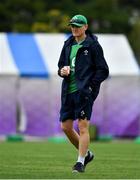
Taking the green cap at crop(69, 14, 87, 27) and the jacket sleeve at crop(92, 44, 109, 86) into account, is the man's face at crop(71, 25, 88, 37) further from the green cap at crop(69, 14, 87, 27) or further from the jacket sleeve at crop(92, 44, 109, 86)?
the jacket sleeve at crop(92, 44, 109, 86)

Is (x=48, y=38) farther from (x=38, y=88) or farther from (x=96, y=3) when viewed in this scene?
(x=96, y=3)

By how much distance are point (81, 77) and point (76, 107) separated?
15.9 inches

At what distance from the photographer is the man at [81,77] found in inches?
432

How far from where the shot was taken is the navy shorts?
11.0 m

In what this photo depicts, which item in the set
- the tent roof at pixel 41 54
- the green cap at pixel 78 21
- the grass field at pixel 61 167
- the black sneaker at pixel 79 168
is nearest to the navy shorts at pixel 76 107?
the black sneaker at pixel 79 168

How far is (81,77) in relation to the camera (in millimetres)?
11023

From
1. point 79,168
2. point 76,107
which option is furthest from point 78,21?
point 79,168

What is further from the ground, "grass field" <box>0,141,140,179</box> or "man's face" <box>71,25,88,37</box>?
"man's face" <box>71,25,88,37</box>

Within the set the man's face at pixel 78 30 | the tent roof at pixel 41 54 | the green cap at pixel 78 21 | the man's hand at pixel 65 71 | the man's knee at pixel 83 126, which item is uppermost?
the green cap at pixel 78 21

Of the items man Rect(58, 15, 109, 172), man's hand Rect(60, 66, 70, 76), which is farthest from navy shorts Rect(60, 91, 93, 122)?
man's hand Rect(60, 66, 70, 76)

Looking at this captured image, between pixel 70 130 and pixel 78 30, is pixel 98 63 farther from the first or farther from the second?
pixel 70 130

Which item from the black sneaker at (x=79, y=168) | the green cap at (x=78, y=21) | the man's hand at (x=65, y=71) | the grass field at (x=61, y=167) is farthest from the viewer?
the green cap at (x=78, y=21)

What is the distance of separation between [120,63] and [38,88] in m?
2.99

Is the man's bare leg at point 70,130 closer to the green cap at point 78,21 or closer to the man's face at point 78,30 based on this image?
the man's face at point 78,30
